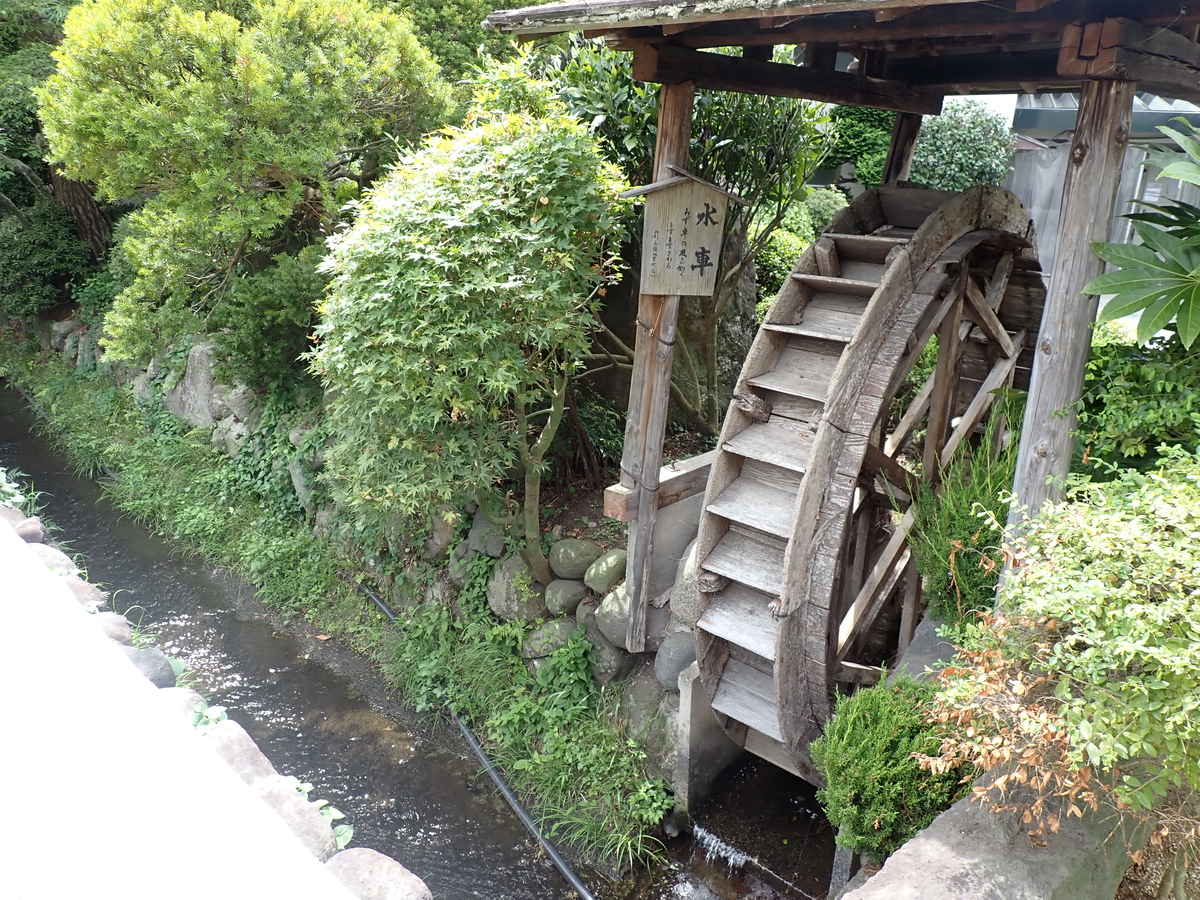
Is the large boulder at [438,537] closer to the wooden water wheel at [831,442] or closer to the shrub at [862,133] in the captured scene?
the wooden water wheel at [831,442]

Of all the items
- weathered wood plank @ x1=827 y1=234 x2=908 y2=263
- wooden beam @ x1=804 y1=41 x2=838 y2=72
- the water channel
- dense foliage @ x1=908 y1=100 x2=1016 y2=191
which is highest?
dense foliage @ x1=908 y1=100 x2=1016 y2=191

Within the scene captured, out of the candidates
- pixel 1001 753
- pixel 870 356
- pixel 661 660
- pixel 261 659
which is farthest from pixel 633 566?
pixel 261 659

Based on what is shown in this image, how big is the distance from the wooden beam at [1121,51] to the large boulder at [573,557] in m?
3.55

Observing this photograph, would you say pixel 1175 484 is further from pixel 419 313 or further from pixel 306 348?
pixel 306 348

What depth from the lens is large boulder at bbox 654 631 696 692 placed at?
463cm

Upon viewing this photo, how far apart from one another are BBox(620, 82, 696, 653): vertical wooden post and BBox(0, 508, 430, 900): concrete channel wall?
2.45 m

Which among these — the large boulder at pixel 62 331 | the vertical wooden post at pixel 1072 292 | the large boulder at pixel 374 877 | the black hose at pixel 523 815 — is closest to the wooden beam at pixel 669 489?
the vertical wooden post at pixel 1072 292

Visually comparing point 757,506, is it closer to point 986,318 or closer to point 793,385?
point 793,385

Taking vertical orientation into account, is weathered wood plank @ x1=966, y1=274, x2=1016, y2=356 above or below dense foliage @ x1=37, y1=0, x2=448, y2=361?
below

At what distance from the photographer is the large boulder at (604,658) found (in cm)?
498

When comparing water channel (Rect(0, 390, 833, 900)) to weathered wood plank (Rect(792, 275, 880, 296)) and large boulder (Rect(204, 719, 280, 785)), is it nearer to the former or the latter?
large boulder (Rect(204, 719, 280, 785))

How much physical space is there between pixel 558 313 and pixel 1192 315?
270 centimetres

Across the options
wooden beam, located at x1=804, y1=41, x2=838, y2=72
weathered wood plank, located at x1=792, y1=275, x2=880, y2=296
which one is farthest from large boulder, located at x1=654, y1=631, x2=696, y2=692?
wooden beam, located at x1=804, y1=41, x2=838, y2=72

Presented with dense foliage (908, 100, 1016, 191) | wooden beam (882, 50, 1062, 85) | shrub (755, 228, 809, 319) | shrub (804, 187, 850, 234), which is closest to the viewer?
wooden beam (882, 50, 1062, 85)
